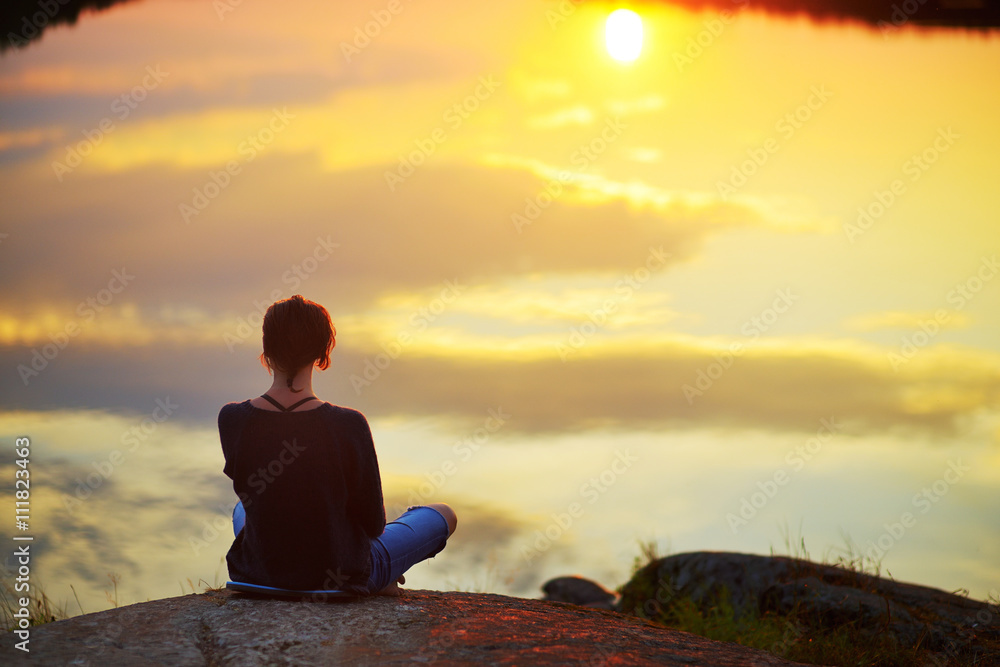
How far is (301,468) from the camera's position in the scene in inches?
172

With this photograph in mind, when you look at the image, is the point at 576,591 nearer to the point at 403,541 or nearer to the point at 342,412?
A: the point at 403,541

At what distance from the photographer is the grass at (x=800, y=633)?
19.9 ft

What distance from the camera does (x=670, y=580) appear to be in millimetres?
9172

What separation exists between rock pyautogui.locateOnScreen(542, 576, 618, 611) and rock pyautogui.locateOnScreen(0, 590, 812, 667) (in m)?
8.28

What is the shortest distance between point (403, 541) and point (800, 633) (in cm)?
374

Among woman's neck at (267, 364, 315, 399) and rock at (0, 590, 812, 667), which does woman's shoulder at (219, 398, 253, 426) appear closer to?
woman's neck at (267, 364, 315, 399)

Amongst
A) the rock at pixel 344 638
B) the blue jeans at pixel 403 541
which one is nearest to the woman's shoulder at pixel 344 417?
the blue jeans at pixel 403 541

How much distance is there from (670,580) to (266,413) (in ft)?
20.2

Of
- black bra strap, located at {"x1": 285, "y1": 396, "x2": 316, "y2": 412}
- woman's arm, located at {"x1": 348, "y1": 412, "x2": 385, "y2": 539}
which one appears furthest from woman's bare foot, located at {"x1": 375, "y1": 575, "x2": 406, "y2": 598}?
black bra strap, located at {"x1": 285, "y1": 396, "x2": 316, "y2": 412}

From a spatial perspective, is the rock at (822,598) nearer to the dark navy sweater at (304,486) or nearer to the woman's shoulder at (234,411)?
the dark navy sweater at (304,486)

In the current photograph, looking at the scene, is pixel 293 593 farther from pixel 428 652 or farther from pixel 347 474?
pixel 428 652

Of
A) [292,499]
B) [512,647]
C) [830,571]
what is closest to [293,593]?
[292,499]

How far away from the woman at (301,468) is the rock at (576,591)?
28.9 feet

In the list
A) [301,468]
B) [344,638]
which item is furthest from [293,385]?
[344,638]
